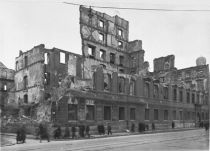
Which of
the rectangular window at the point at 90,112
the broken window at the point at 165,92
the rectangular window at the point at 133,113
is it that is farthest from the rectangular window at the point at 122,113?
the broken window at the point at 165,92

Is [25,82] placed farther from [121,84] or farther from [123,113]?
[123,113]

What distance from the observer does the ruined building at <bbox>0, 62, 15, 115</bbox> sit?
3275 centimetres

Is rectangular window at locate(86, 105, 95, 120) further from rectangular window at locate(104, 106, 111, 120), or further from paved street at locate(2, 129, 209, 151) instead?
paved street at locate(2, 129, 209, 151)

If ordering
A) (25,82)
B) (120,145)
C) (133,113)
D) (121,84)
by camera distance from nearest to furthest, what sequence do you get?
(120,145), (121,84), (133,113), (25,82)

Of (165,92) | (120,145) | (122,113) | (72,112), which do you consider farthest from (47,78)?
(120,145)

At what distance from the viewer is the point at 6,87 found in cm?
3847

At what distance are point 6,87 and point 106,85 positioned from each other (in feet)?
54.6

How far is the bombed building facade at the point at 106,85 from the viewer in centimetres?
2495

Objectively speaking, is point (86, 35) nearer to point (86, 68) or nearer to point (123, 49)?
point (86, 68)

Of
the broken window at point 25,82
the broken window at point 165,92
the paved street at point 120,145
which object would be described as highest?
the broken window at point 25,82

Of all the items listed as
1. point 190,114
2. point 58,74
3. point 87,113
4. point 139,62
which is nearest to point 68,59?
point 58,74

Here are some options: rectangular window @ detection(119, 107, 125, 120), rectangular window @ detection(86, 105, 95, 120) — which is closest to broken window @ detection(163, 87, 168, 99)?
rectangular window @ detection(119, 107, 125, 120)

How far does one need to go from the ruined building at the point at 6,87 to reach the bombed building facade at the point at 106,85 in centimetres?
121

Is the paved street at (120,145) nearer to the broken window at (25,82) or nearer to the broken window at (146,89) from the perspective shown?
the broken window at (25,82)
